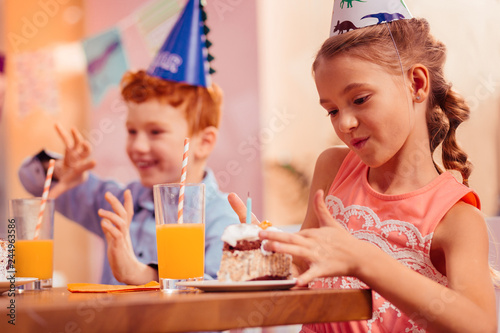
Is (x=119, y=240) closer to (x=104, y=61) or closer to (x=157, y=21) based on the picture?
(x=157, y=21)

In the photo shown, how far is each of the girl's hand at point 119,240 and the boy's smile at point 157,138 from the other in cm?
103

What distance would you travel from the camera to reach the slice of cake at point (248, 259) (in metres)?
0.93

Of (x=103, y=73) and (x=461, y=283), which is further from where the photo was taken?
(x=103, y=73)

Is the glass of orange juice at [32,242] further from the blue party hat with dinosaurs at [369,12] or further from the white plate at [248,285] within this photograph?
the blue party hat with dinosaurs at [369,12]

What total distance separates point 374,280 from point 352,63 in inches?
19.2

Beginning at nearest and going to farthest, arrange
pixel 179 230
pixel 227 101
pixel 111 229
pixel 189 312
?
pixel 189 312, pixel 179 230, pixel 111 229, pixel 227 101

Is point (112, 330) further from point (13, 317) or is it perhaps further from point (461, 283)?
point (461, 283)

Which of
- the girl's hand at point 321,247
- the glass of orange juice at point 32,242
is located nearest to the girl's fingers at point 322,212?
the girl's hand at point 321,247

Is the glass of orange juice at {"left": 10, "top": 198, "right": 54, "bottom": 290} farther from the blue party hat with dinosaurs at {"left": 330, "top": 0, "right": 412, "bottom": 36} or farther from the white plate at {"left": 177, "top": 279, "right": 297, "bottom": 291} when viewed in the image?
the blue party hat with dinosaurs at {"left": 330, "top": 0, "right": 412, "bottom": 36}

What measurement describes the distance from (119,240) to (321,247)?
→ 61 cm

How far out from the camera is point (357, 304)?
0.84m

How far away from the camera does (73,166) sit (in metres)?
2.52

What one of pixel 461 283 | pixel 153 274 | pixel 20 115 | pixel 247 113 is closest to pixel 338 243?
pixel 461 283

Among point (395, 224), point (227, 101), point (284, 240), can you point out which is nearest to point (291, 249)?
point (284, 240)
